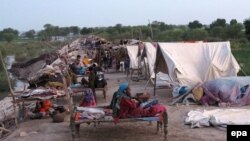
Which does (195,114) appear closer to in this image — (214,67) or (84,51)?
(214,67)

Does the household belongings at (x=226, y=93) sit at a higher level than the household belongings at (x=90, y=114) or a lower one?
lower

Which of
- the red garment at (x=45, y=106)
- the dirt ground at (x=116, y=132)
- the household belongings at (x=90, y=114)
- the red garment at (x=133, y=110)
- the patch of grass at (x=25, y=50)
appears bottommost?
the patch of grass at (x=25, y=50)

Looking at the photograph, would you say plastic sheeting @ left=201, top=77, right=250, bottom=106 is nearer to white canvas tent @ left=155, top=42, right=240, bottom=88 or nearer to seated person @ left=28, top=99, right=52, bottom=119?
white canvas tent @ left=155, top=42, right=240, bottom=88

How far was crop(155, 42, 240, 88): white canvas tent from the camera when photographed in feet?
44.7

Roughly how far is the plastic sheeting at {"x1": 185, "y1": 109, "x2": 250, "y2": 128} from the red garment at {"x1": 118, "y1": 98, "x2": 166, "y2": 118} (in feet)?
4.60

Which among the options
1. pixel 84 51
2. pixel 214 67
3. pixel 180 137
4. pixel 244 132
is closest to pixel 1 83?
pixel 84 51

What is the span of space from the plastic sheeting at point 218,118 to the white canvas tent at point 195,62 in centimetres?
325

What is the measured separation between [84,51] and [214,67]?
19.1 metres

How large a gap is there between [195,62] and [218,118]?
514 centimetres

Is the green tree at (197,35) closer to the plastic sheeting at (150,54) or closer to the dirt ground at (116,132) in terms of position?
the plastic sheeting at (150,54)

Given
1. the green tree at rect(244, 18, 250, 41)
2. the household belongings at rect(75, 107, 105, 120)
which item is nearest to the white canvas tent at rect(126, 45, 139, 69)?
the household belongings at rect(75, 107, 105, 120)

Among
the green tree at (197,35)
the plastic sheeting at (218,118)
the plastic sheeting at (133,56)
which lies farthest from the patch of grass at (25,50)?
the plastic sheeting at (218,118)

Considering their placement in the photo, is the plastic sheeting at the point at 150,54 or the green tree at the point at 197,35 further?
the green tree at the point at 197,35

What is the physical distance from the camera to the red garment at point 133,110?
7.89 m
